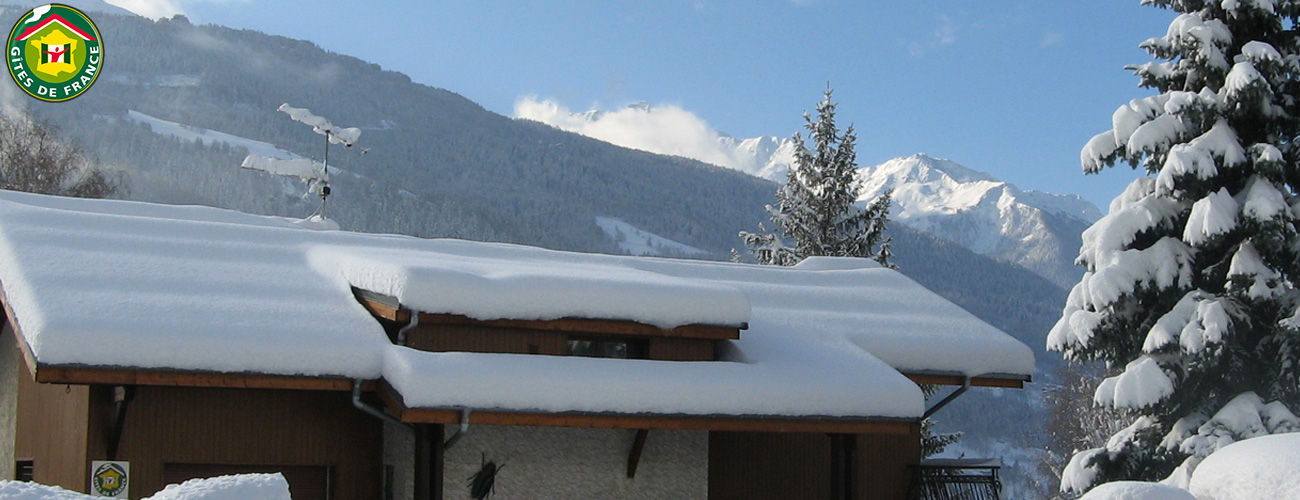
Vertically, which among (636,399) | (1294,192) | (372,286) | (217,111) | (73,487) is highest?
(217,111)

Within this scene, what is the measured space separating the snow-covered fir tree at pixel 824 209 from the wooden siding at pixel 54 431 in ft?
63.0

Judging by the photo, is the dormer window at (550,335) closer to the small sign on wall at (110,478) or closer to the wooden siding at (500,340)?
the wooden siding at (500,340)

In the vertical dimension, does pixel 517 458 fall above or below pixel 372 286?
below

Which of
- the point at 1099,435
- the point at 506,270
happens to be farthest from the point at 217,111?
the point at 506,270

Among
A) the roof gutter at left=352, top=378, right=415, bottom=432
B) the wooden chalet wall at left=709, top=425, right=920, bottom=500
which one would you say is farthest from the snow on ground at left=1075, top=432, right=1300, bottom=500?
the wooden chalet wall at left=709, top=425, right=920, bottom=500

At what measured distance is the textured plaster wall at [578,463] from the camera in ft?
39.0

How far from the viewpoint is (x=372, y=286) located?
1167cm

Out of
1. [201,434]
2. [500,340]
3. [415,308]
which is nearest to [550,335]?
[500,340]

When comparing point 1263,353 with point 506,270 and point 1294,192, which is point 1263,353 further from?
point 506,270

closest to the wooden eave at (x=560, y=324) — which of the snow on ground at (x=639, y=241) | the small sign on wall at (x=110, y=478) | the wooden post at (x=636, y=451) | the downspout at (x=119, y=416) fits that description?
the wooden post at (x=636, y=451)

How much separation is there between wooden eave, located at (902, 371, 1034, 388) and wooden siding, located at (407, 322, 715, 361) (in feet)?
11.0

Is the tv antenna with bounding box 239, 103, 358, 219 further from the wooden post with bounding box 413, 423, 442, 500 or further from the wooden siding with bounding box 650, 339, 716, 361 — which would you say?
the wooden post with bounding box 413, 423, 442, 500

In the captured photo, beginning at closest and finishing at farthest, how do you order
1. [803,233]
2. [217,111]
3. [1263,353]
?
[1263,353], [803,233], [217,111]

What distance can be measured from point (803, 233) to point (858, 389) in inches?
675
